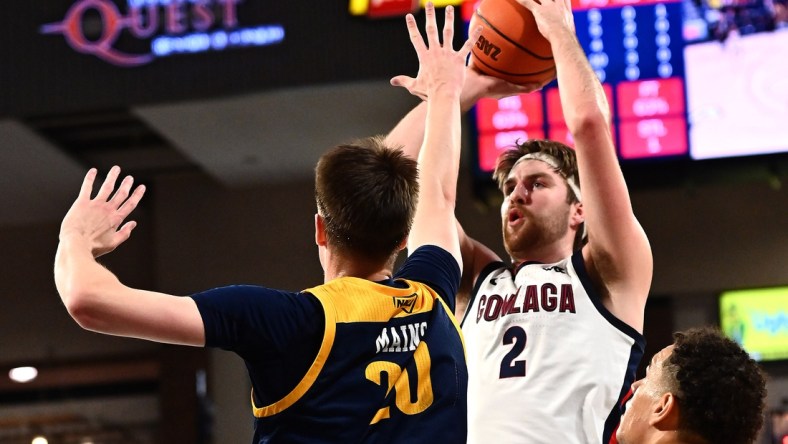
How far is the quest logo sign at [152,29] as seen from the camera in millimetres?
8547

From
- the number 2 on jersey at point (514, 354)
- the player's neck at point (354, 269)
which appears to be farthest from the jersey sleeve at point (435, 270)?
the number 2 on jersey at point (514, 354)

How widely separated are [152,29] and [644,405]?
6.93m

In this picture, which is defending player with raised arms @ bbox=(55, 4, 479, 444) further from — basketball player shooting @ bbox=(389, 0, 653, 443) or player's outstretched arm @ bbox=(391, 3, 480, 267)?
basketball player shooting @ bbox=(389, 0, 653, 443)

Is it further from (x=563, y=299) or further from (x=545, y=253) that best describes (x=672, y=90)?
(x=563, y=299)

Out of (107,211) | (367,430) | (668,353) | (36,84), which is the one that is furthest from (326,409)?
(36,84)

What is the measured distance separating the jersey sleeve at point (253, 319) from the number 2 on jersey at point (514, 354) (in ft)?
3.73

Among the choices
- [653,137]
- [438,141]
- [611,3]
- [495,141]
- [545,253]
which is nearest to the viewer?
[438,141]

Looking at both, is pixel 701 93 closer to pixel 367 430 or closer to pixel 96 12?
pixel 96 12

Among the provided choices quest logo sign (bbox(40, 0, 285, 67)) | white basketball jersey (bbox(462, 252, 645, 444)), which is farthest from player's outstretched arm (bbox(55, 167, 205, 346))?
quest logo sign (bbox(40, 0, 285, 67))

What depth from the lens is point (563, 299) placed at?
325cm

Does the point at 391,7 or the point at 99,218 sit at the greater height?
the point at 391,7

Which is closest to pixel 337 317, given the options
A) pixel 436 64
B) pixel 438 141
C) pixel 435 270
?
pixel 435 270

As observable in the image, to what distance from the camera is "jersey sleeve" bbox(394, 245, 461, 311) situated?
2.49 meters

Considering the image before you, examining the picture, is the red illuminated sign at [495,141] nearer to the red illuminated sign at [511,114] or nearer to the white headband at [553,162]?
the red illuminated sign at [511,114]
